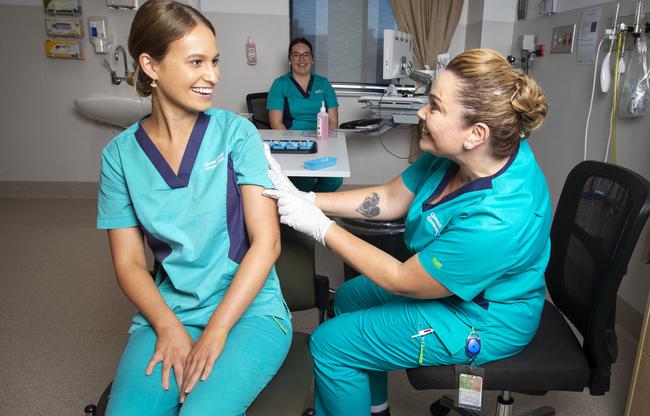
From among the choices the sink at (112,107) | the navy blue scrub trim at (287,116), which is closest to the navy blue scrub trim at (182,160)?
the navy blue scrub trim at (287,116)

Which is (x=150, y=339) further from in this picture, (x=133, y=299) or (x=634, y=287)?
(x=634, y=287)

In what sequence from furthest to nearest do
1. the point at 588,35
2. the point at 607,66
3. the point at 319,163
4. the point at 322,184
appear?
the point at 322,184
the point at 588,35
the point at 607,66
the point at 319,163

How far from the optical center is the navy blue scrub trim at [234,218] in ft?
3.97

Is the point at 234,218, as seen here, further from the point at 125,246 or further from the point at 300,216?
the point at 125,246

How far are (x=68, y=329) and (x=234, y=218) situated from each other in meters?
1.46

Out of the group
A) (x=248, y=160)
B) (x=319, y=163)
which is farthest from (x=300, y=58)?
(x=248, y=160)

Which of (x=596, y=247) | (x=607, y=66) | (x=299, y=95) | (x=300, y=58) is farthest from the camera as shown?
(x=299, y=95)

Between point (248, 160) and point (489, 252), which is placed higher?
point (248, 160)

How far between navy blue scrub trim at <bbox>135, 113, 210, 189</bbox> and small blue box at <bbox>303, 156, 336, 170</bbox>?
772 millimetres

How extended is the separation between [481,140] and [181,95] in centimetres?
68

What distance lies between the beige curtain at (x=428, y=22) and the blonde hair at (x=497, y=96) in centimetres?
300

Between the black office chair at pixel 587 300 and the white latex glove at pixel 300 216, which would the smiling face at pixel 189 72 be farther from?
the black office chair at pixel 587 300

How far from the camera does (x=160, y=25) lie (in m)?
1.10

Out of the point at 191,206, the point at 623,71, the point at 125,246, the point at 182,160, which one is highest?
the point at 623,71
